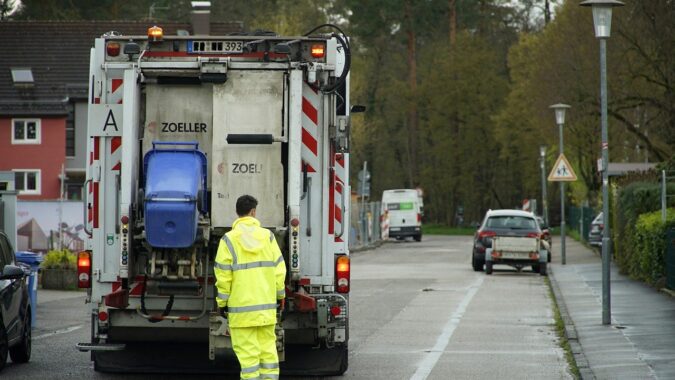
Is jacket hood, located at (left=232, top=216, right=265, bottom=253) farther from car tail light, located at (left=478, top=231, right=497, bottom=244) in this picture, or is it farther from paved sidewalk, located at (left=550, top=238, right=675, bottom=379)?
car tail light, located at (left=478, top=231, right=497, bottom=244)

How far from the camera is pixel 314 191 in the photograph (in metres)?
12.2

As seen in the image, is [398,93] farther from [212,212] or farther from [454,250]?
[212,212]


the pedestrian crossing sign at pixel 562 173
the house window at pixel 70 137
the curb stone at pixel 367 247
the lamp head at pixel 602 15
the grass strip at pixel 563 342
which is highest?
the house window at pixel 70 137

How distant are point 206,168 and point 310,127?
3.16 feet

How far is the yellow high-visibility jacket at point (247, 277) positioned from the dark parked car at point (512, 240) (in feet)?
76.9

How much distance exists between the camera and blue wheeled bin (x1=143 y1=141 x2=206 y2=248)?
11398mm

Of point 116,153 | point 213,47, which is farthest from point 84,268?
point 213,47

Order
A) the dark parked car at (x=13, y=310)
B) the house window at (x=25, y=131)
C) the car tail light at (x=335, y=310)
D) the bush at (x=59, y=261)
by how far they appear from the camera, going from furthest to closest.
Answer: the house window at (x=25, y=131) < the bush at (x=59, y=261) < the dark parked car at (x=13, y=310) < the car tail light at (x=335, y=310)

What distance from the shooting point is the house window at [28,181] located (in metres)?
56.7

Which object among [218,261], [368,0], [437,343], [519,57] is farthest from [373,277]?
[368,0]

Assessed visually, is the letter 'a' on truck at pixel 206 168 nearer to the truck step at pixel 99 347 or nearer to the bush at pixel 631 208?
the truck step at pixel 99 347

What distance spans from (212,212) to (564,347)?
246 inches

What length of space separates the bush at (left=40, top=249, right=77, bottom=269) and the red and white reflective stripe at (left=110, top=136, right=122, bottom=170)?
54.0 feet

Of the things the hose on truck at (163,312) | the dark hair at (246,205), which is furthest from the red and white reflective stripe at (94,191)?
the dark hair at (246,205)
